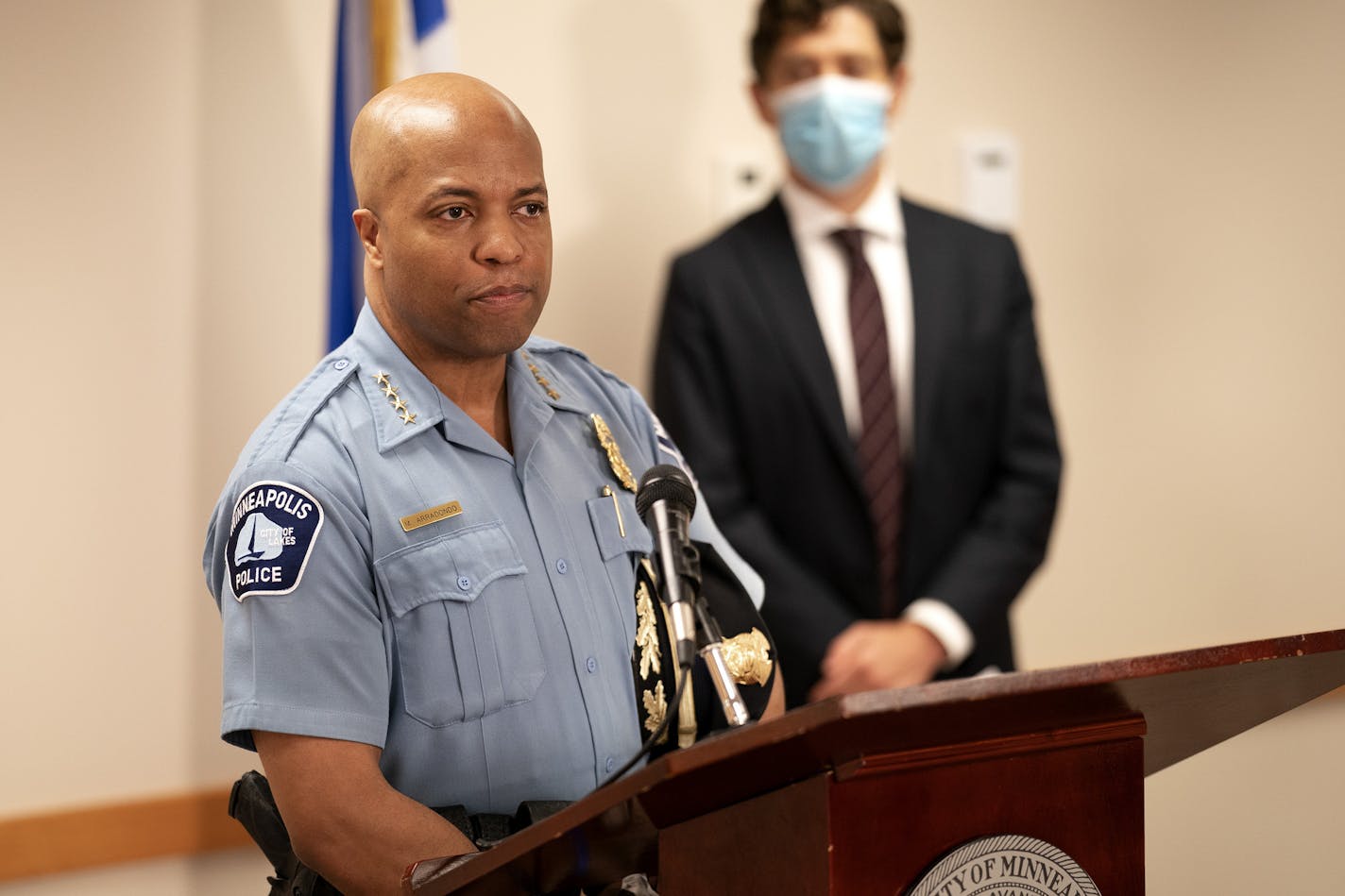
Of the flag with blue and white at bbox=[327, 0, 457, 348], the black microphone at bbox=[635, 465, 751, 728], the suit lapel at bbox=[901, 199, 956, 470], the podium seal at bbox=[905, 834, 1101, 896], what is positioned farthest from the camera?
the suit lapel at bbox=[901, 199, 956, 470]

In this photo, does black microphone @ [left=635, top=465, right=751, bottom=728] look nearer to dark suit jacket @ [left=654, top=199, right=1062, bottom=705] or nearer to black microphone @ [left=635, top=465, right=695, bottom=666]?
black microphone @ [left=635, top=465, right=695, bottom=666]

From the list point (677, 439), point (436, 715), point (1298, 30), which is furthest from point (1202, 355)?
point (436, 715)

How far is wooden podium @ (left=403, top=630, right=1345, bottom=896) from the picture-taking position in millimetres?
944

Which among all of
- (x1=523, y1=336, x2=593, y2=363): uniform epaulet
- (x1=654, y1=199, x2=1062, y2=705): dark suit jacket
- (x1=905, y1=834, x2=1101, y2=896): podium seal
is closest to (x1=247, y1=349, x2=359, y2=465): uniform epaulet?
(x1=523, y1=336, x2=593, y2=363): uniform epaulet

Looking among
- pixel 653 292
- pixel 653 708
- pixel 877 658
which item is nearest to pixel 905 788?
pixel 653 708

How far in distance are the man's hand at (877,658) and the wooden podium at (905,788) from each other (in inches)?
52.8

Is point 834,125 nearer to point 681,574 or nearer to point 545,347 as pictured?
point 545,347

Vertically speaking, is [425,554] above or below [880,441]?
below

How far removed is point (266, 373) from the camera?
2746 millimetres

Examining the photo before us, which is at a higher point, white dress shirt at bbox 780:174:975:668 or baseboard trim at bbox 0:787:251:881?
white dress shirt at bbox 780:174:975:668

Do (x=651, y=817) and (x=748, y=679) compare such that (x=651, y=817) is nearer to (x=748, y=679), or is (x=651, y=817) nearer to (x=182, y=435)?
(x=748, y=679)

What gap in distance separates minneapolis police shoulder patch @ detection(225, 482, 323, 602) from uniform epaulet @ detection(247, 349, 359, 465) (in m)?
0.05

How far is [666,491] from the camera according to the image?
125cm

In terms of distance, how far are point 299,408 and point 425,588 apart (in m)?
0.23
